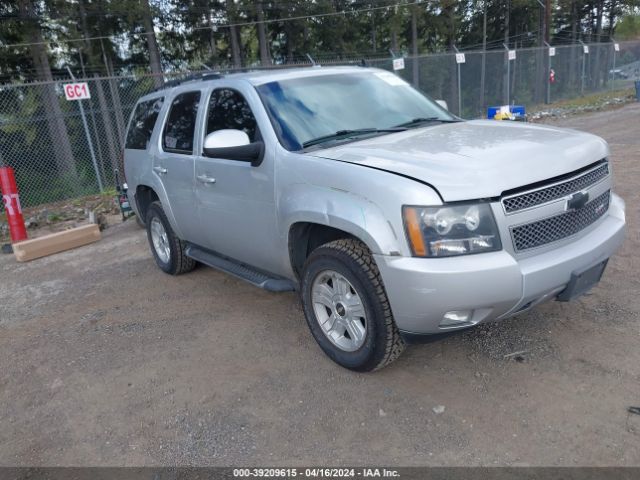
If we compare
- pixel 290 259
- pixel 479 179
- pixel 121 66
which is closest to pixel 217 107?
pixel 290 259

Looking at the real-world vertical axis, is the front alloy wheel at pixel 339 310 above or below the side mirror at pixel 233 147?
below

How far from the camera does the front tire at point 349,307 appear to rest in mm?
3053

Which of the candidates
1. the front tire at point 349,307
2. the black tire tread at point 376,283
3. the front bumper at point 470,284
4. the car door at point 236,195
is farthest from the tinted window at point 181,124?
the front bumper at point 470,284

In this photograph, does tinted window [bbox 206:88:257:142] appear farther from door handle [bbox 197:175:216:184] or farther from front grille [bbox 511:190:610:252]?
front grille [bbox 511:190:610:252]

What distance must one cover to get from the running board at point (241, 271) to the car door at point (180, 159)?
6.0 inches

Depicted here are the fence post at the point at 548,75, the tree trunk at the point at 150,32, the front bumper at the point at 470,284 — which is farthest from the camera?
the fence post at the point at 548,75

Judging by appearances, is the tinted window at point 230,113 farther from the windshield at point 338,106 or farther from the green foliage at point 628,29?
the green foliage at point 628,29

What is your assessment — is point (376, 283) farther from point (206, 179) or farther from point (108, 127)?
point (108, 127)

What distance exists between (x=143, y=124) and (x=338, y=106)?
2630 mm

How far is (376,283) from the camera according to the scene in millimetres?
3012

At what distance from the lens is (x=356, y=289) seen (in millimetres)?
3146

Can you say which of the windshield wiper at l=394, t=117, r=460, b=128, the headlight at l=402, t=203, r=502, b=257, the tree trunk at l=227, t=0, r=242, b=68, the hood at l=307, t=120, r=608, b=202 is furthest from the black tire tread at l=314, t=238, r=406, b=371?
the tree trunk at l=227, t=0, r=242, b=68

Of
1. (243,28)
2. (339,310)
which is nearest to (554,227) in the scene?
(339,310)

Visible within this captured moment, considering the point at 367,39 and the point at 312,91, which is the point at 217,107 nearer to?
the point at 312,91
